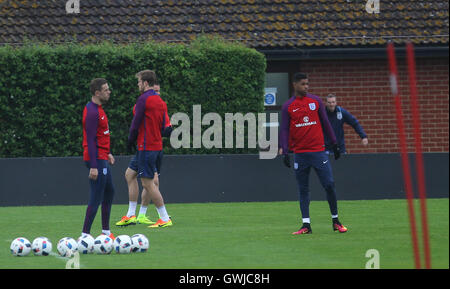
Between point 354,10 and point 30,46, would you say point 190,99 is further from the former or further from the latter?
point 354,10

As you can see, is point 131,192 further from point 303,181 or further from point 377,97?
point 377,97

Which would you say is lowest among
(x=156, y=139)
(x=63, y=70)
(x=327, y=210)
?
(x=327, y=210)

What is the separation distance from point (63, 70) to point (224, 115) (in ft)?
10.5

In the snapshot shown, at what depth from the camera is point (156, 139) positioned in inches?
518

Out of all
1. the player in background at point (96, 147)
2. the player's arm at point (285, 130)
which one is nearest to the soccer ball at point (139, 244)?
the player in background at point (96, 147)

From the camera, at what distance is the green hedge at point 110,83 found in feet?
58.4
